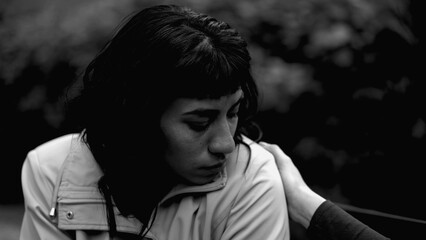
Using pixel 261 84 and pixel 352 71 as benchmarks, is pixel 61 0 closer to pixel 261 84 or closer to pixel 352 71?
pixel 261 84

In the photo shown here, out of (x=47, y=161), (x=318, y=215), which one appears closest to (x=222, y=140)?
(x=318, y=215)

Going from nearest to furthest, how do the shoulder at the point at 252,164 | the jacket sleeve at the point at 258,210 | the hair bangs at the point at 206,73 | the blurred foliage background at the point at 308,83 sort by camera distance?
the hair bangs at the point at 206,73 < the jacket sleeve at the point at 258,210 < the shoulder at the point at 252,164 < the blurred foliage background at the point at 308,83

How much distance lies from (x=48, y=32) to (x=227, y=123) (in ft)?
4.31

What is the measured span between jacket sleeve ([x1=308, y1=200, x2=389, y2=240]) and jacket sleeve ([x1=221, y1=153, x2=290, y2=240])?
Result: 0.17 m

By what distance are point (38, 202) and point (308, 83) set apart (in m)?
1.32

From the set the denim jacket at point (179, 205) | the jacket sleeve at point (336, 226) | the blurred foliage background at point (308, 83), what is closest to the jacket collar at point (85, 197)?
the denim jacket at point (179, 205)

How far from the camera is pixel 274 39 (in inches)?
117

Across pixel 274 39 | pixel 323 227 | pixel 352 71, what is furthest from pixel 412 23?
pixel 323 227

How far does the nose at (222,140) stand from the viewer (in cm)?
200

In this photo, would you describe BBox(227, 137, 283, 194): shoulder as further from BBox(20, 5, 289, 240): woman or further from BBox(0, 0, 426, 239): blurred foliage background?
BBox(0, 0, 426, 239): blurred foliage background

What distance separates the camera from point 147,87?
2000 mm

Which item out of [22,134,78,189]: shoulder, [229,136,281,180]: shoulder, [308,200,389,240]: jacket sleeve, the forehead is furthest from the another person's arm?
[22,134,78,189]: shoulder

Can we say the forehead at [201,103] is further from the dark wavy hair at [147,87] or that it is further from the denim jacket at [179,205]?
the denim jacket at [179,205]

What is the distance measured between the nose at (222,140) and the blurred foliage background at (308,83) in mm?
865
